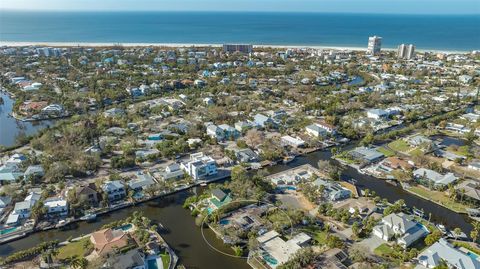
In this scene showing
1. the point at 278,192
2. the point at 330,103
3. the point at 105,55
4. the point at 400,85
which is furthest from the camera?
the point at 105,55

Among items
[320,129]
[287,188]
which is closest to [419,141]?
[320,129]

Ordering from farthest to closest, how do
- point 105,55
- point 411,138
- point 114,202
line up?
point 105,55 < point 411,138 < point 114,202

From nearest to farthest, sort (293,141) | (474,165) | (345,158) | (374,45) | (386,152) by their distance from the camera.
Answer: (474,165) → (345,158) → (386,152) → (293,141) → (374,45)

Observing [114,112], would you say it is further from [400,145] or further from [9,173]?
[400,145]

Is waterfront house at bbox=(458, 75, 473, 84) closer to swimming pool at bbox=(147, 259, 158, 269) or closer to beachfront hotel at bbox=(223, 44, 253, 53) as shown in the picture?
beachfront hotel at bbox=(223, 44, 253, 53)

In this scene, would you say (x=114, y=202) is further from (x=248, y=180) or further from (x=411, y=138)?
(x=411, y=138)

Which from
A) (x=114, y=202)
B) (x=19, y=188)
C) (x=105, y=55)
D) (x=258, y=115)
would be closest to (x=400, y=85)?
(x=258, y=115)

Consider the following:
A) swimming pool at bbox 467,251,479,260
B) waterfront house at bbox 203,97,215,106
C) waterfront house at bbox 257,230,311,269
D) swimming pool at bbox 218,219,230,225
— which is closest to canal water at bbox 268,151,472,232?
swimming pool at bbox 467,251,479,260
